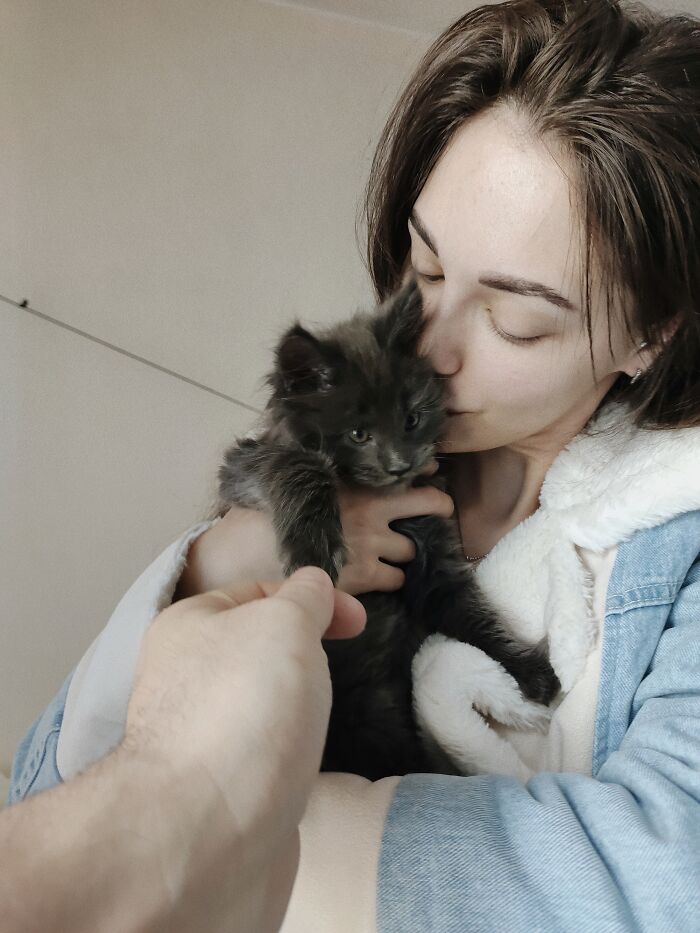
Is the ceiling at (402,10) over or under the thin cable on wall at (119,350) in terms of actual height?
over

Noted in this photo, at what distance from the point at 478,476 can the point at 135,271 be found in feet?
4.93

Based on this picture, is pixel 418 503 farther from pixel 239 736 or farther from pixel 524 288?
pixel 239 736

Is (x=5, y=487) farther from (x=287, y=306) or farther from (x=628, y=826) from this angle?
(x=628, y=826)

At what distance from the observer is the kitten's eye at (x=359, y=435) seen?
4.18 ft

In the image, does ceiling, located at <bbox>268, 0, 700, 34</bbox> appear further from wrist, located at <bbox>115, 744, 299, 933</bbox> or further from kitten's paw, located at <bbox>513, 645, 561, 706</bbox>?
wrist, located at <bbox>115, 744, 299, 933</bbox>

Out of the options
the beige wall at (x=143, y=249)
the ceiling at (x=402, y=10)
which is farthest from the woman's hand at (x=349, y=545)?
the ceiling at (x=402, y=10)

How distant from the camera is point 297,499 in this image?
1.20 meters

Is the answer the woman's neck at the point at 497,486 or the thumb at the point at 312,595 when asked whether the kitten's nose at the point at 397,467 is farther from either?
the thumb at the point at 312,595

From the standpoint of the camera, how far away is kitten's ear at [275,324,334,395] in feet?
3.98

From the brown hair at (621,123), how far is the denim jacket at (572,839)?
1.69 feet

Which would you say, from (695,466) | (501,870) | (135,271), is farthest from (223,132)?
(501,870)

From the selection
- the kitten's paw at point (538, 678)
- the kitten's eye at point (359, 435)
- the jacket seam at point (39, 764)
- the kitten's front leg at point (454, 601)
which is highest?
the kitten's eye at point (359, 435)

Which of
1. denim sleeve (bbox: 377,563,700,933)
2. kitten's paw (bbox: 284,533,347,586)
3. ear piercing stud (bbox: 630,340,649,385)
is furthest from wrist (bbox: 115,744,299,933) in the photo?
ear piercing stud (bbox: 630,340,649,385)

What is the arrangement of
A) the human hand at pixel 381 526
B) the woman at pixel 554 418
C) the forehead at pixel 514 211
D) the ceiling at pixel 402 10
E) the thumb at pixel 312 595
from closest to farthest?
1. the thumb at pixel 312 595
2. the woman at pixel 554 418
3. the forehead at pixel 514 211
4. the human hand at pixel 381 526
5. the ceiling at pixel 402 10
